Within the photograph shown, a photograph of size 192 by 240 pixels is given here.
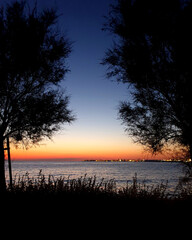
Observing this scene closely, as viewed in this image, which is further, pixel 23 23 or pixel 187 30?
pixel 23 23

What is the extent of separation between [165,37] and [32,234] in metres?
8.19

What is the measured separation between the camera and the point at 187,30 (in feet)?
26.3

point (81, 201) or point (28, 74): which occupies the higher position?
point (28, 74)

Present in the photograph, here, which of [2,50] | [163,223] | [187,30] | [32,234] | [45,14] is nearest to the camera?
[32,234]

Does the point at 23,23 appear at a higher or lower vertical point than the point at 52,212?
higher

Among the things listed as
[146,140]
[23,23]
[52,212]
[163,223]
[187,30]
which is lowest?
[163,223]

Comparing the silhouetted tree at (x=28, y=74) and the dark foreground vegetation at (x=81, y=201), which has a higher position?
the silhouetted tree at (x=28, y=74)

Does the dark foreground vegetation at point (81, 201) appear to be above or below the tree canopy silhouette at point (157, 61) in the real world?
below

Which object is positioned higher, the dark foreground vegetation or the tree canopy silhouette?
the tree canopy silhouette

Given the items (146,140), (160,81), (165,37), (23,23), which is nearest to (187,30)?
(165,37)

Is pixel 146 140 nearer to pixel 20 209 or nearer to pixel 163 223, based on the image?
pixel 163 223

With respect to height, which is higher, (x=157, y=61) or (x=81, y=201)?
(x=157, y=61)

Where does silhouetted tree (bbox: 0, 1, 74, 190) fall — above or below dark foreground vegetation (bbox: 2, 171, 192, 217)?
above

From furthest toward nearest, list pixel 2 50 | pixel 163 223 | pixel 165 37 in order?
pixel 2 50 → pixel 165 37 → pixel 163 223
